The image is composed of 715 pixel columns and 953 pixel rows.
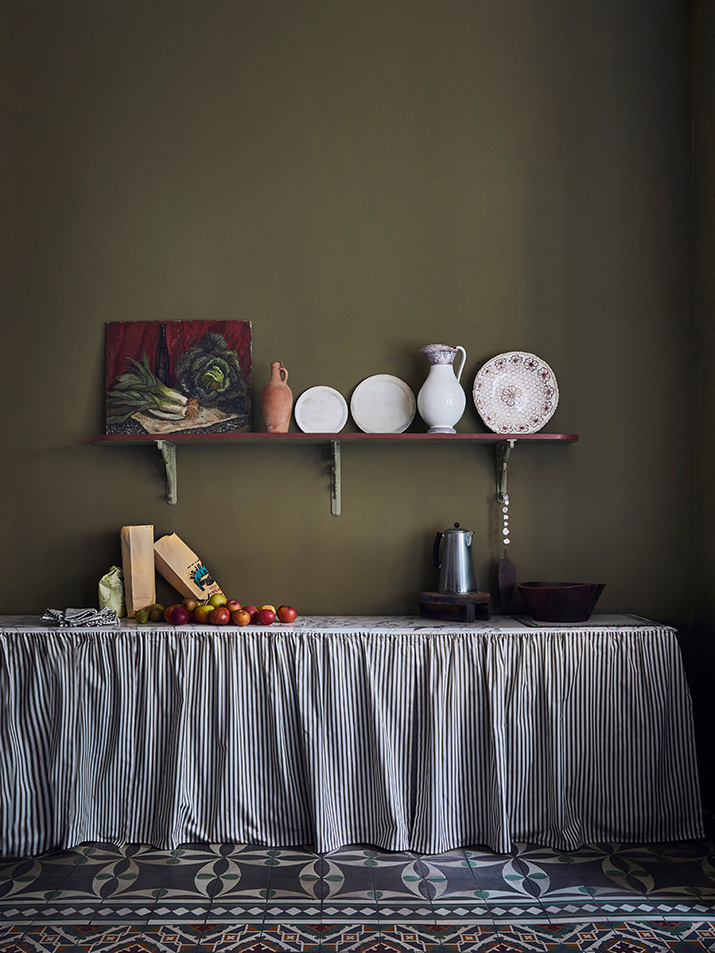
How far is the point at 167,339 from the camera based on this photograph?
10.6ft

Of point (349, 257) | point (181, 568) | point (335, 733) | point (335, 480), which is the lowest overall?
point (335, 733)

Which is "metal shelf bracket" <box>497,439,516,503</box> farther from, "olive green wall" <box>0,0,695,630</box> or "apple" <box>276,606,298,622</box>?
"apple" <box>276,606,298,622</box>

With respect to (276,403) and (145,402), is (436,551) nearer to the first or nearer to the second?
(276,403)

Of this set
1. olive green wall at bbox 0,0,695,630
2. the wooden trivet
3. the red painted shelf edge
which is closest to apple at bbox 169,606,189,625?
olive green wall at bbox 0,0,695,630

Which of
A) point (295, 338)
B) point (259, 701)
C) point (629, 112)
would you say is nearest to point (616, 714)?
point (259, 701)

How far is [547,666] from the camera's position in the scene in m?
2.76

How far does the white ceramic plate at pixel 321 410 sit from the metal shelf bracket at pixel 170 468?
1.76ft

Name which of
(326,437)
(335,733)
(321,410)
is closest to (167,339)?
(321,410)

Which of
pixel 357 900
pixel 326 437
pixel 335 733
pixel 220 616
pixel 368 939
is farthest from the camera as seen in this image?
pixel 326 437

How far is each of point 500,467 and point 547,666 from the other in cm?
87

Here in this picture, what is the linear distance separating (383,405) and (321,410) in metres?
0.26

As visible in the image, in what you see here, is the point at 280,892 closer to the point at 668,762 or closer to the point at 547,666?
the point at 547,666

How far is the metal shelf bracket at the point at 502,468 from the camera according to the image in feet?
10.4

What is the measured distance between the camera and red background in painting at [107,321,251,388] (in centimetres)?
322
